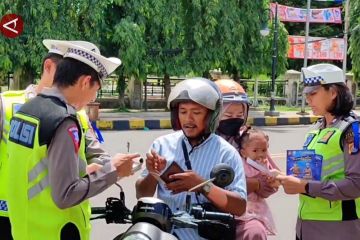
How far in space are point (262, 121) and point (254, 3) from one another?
12.7 feet

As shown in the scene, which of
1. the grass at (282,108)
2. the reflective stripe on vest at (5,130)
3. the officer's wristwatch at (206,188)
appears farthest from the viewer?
the grass at (282,108)

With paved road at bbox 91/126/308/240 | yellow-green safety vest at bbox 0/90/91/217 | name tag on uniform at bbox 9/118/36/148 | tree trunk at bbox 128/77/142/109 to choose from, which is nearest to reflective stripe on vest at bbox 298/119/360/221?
yellow-green safety vest at bbox 0/90/91/217

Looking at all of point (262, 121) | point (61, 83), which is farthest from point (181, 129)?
point (262, 121)

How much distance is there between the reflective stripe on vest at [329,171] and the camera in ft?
8.98

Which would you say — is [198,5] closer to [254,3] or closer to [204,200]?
[254,3]

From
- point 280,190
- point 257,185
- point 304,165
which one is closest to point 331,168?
point 304,165

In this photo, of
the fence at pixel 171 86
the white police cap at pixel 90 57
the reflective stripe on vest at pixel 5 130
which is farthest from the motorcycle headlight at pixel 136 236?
the fence at pixel 171 86

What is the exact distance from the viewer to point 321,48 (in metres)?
23.9

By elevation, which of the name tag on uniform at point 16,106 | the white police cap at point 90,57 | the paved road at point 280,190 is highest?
the white police cap at point 90,57

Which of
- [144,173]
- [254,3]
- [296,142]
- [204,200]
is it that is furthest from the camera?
[254,3]

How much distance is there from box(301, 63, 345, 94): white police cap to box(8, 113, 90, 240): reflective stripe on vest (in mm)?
1311

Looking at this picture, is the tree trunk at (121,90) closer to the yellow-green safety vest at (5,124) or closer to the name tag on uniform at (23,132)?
the yellow-green safety vest at (5,124)

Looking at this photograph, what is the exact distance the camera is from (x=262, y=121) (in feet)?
55.8

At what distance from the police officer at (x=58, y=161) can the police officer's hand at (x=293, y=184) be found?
2.67 ft
